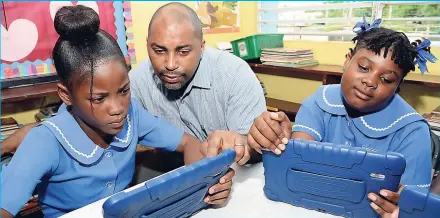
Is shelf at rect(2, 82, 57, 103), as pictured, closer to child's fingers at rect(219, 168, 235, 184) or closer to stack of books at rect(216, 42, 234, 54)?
stack of books at rect(216, 42, 234, 54)

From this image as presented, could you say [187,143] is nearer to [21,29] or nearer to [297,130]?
[297,130]

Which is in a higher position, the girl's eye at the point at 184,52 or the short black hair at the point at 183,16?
the short black hair at the point at 183,16

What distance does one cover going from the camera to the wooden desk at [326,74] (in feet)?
7.54

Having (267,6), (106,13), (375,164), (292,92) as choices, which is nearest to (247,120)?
(375,164)

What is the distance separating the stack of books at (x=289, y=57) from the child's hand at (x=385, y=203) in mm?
2252

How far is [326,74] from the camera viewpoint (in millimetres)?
2754

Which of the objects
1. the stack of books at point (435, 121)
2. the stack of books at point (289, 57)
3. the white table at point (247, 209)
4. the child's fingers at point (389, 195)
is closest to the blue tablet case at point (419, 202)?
the child's fingers at point (389, 195)

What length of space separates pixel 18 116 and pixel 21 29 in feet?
2.05

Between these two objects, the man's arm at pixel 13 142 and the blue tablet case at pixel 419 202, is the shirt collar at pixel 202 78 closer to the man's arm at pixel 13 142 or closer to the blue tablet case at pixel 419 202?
the man's arm at pixel 13 142

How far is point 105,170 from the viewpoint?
1.09 meters

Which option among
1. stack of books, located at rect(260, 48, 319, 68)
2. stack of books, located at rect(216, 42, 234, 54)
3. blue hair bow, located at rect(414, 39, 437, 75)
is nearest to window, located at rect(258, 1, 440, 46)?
stack of books, located at rect(260, 48, 319, 68)

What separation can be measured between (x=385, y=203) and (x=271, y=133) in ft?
1.06

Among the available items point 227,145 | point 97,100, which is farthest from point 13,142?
point 227,145

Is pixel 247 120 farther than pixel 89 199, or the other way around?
pixel 247 120
